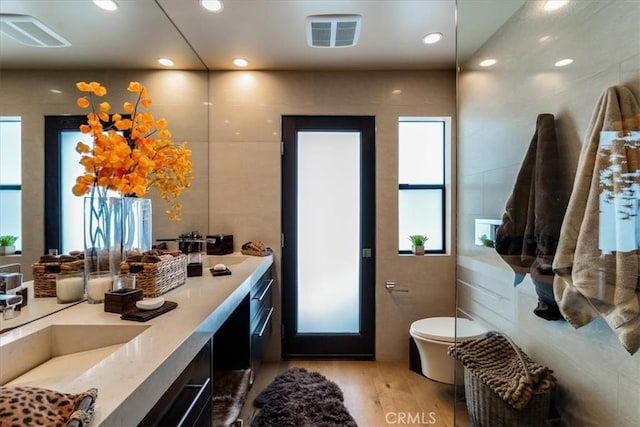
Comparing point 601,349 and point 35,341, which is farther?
point 601,349

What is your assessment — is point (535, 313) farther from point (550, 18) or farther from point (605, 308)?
point (550, 18)

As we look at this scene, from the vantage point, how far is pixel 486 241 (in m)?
2.14

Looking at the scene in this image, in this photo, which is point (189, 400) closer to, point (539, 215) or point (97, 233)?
point (97, 233)

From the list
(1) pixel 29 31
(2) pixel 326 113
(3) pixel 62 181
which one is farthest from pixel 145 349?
(2) pixel 326 113

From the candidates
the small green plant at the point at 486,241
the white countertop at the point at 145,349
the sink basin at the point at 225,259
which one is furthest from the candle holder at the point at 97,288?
the small green plant at the point at 486,241

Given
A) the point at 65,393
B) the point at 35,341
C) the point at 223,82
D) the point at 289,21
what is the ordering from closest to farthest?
the point at 65,393 < the point at 35,341 < the point at 289,21 < the point at 223,82

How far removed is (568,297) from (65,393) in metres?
1.79

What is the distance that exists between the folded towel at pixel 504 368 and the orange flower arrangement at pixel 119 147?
1985 millimetres

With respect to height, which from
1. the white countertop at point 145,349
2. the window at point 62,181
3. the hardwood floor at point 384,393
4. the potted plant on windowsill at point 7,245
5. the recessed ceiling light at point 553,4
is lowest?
the hardwood floor at point 384,393

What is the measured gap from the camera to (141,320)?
105 centimetres

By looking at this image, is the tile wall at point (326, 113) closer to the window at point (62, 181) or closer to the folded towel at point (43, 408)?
the window at point (62, 181)

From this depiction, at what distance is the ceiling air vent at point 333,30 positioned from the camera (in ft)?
6.50

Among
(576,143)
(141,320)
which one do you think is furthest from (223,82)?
(576,143)

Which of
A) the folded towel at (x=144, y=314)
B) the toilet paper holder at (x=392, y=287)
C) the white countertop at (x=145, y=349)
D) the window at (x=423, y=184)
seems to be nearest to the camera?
the white countertop at (x=145, y=349)
